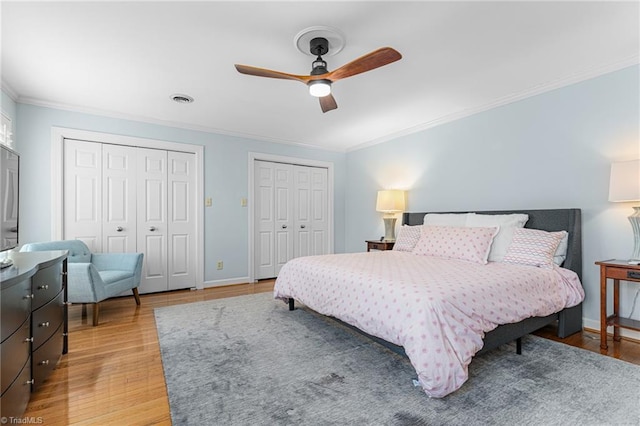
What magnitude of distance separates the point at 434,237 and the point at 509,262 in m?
0.76

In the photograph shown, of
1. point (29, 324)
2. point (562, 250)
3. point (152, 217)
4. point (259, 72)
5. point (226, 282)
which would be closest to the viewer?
point (29, 324)

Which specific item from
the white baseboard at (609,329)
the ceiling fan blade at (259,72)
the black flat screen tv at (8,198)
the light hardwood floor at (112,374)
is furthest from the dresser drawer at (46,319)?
the white baseboard at (609,329)

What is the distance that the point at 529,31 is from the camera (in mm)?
2213

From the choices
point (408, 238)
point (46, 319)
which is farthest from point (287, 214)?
point (46, 319)

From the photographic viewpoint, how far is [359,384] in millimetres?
1900

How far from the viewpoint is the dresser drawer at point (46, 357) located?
175 cm

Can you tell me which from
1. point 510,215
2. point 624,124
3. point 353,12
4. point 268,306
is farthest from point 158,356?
point 624,124

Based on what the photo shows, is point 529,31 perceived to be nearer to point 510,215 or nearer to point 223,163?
point 510,215

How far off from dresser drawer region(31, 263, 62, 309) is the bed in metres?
1.82

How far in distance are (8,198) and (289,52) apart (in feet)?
6.81

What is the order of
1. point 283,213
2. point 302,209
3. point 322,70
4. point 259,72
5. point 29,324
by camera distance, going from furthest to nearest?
point 302,209
point 283,213
point 322,70
point 259,72
point 29,324

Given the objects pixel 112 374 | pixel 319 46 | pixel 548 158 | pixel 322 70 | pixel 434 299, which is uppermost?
pixel 319 46


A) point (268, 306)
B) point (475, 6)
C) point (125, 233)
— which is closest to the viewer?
point (475, 6)

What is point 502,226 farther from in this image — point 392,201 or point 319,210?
point 319,210
